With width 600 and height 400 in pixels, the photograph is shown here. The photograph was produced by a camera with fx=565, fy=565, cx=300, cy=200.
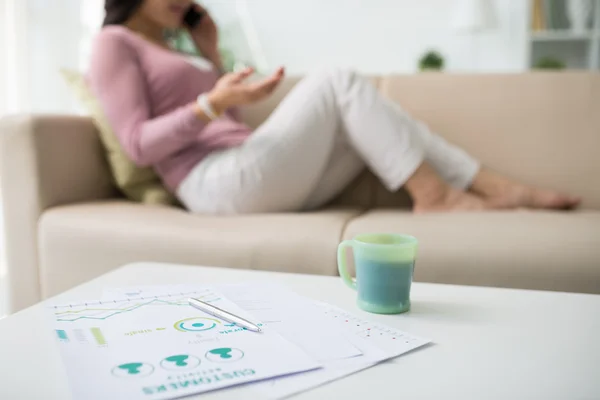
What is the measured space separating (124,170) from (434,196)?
33.1 inches

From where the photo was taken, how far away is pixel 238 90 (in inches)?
52.0

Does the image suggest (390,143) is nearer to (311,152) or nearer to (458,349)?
(311,152)

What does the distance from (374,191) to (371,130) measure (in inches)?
13.0

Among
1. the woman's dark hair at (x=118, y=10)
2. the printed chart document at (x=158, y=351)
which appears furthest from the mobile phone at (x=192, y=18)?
the printed chart document at (x=158, y=351)

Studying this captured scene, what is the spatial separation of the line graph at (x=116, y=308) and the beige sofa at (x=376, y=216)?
0.46 m

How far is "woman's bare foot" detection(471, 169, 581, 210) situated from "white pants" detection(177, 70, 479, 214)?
1.8 inches

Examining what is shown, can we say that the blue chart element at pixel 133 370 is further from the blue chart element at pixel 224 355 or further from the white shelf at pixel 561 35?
the white shelf at pixel 561 35

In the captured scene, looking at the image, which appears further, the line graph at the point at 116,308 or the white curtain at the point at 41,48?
the white curtain at the point at 41,48

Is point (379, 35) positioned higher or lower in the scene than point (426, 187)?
higher

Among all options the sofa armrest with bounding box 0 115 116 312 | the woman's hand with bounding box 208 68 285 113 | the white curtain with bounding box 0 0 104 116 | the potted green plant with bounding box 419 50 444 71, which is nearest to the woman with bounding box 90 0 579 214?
the woman's hand with bounding box 208 68 285 113

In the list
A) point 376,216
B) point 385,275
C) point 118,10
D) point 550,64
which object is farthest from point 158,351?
point 550,64

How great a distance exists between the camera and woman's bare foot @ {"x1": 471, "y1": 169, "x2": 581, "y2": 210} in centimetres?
139

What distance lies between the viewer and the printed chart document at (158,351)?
44cm

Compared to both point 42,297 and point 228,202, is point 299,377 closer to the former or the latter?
point 228,202
